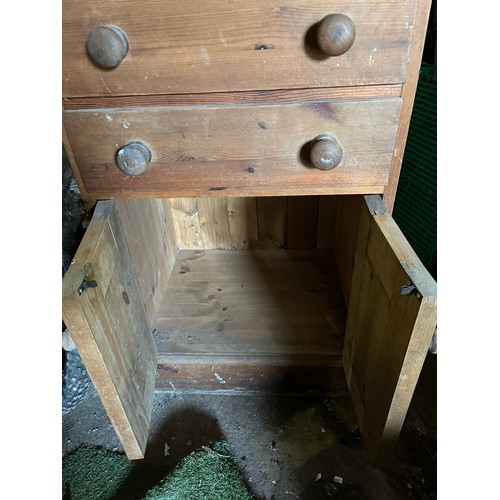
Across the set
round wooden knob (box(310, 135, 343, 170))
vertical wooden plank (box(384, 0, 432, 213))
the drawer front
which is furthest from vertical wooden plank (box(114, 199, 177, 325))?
vertical wooden plank (box(384, 0, 432, 213))

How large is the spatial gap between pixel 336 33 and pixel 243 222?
79 centimetres

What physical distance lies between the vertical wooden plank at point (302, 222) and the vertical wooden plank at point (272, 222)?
18 mm

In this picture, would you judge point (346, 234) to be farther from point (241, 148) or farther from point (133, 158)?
point (133, 158)

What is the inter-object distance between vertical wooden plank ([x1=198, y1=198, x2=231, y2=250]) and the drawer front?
1.76 ft

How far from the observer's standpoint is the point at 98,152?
0.66 m

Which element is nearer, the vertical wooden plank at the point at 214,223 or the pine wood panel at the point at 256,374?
the pine wood panel at the point at 256,374

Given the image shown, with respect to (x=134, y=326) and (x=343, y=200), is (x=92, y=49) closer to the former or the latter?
(x=134, y=326)

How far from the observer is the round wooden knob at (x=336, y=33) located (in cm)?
50

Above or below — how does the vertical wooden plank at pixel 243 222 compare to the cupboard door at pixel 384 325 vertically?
below

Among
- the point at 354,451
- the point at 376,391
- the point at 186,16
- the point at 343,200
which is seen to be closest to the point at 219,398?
the point at 354,451

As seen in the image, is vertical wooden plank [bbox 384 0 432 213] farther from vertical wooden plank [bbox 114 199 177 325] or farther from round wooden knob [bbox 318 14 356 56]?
vertical wooden plank [bbox 114 199 177 325]

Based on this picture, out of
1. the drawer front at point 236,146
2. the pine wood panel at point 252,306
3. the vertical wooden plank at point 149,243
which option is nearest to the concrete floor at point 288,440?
the pine wood panel at point 252,306

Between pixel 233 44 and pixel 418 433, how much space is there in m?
0.90

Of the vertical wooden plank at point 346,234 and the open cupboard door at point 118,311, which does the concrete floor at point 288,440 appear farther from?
the vertical wooden plank at point 346,234
